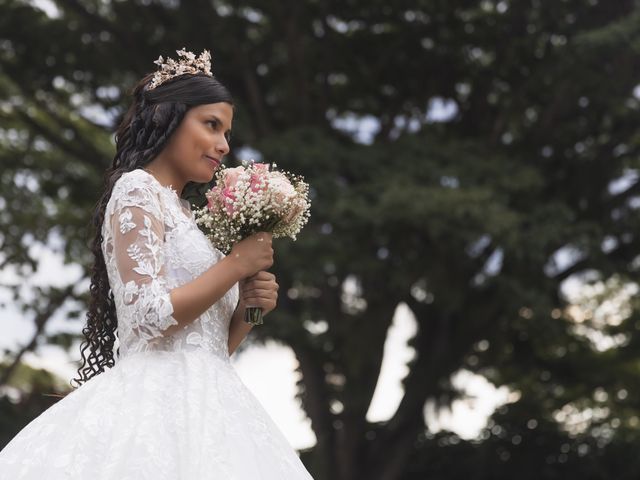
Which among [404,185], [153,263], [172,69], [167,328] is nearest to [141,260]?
[153,263]

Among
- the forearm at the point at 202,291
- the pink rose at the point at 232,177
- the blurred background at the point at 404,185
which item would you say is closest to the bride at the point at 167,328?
the forearm at the point at 202,291

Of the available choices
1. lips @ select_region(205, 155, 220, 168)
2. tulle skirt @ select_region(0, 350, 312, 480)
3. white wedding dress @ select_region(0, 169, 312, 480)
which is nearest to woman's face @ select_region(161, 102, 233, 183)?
lips @ select_region(205, 155, 220, 168)

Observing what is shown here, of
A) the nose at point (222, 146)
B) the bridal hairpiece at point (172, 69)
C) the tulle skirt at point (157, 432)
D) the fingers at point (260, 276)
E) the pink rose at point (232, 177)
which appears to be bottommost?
the tulle skirt at point (157, 432)

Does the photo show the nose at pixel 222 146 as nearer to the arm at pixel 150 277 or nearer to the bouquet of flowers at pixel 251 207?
the bouquet of flowers at pixel 251 207

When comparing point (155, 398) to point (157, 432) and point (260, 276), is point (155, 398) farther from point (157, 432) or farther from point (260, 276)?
point (260, 276)

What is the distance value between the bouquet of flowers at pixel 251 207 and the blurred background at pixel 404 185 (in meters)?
7.62

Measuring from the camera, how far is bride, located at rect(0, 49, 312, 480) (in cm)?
285

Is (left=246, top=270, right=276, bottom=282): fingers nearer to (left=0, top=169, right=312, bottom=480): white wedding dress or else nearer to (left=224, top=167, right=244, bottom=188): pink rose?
(left=0, top=169, right=312, bottom=480): white wedding dress

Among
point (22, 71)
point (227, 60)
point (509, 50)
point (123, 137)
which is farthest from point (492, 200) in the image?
point (123, 137)

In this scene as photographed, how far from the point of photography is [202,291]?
2.96m

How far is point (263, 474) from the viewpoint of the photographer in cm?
287

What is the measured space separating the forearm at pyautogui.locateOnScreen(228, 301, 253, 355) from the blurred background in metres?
7.52

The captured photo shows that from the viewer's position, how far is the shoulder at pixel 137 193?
3129 mm

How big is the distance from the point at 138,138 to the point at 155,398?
87 cm
